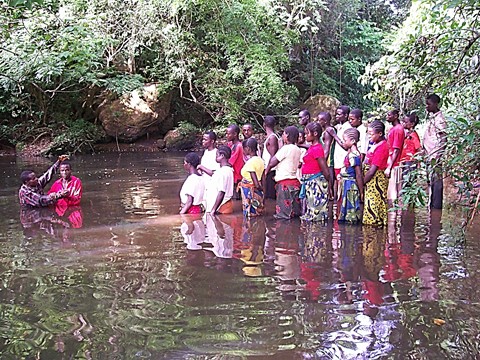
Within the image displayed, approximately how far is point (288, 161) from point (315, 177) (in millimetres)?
588

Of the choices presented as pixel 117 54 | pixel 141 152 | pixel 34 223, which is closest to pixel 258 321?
pixel 34 223

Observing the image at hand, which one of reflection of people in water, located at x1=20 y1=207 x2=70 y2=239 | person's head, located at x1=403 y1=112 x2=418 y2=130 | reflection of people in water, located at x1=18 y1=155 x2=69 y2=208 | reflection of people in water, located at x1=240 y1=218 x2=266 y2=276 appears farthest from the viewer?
reflection of people in water, located at x1=18 y1=155 x2=69 y2=208

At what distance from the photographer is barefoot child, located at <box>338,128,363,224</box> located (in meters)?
7.18

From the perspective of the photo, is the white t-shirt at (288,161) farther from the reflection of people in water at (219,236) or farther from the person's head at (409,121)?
the person's head at (409,121)

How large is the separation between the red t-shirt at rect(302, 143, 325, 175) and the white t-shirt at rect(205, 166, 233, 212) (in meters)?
1.18

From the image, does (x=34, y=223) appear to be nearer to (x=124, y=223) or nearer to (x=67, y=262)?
(x=124, y=223)

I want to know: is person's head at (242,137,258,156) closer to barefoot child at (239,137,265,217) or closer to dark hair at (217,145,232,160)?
barefoot child at (239,137,265,217)

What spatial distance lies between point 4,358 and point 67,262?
7.80 feet

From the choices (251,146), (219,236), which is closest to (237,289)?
(219,236)

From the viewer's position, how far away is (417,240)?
22.3 feet

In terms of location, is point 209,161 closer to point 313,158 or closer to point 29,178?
point 313,158

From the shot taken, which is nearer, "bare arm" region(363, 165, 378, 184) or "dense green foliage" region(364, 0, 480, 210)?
"dense green foliage" region(364, 0, 480, 210)

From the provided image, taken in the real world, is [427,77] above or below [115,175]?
above

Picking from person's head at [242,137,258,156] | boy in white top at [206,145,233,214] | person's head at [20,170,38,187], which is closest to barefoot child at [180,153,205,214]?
boy in white top at [206,145,233,214]
